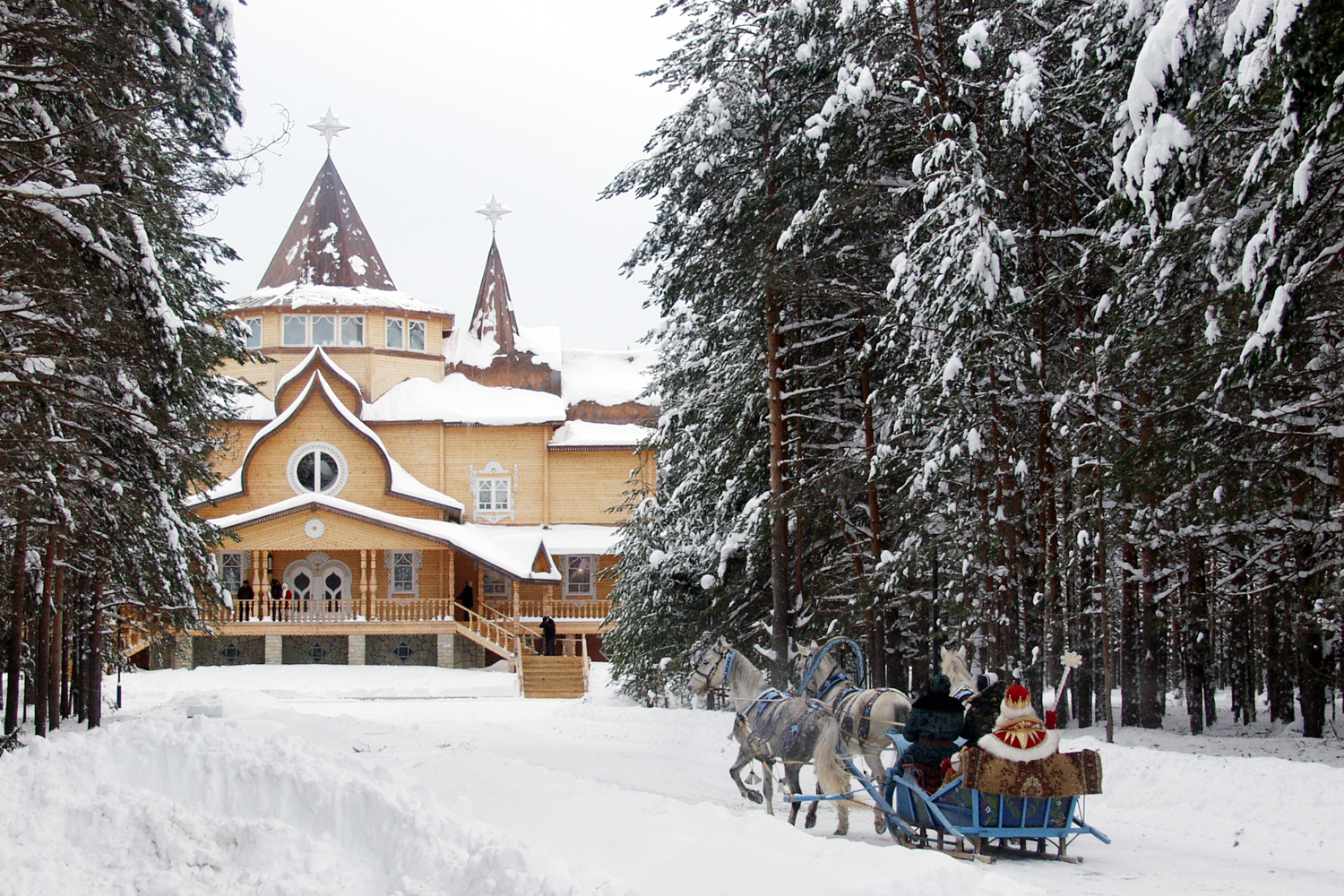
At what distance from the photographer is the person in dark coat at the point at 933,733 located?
31.2 feet

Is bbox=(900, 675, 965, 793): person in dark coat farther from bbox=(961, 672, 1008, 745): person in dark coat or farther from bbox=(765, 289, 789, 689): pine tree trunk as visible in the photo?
bbox=(765, 289, 789, 689): pine tree trunk

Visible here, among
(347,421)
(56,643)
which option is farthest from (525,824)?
(347,421)

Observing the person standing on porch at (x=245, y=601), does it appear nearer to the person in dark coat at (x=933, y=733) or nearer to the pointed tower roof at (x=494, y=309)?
the pointed tower roof at (x=494, y=309)

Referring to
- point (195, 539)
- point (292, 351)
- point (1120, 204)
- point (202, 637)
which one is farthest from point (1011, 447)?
point (292, 351)

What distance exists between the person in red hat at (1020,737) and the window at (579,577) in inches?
1351

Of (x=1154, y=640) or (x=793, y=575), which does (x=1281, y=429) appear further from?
(x=793, y=575)

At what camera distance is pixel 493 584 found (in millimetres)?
42844

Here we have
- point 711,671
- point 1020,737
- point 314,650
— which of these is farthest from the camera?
point 314,650

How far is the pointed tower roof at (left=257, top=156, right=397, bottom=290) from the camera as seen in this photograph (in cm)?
4531

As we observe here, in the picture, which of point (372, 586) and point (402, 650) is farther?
point (402, 650)

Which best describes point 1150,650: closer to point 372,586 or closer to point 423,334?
point 372,586

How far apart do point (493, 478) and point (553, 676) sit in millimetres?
11748

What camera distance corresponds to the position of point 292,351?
141 feet

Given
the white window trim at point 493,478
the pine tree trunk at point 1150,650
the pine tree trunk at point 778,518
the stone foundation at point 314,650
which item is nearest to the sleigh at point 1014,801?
the pine tree trunk at point 1150,650
